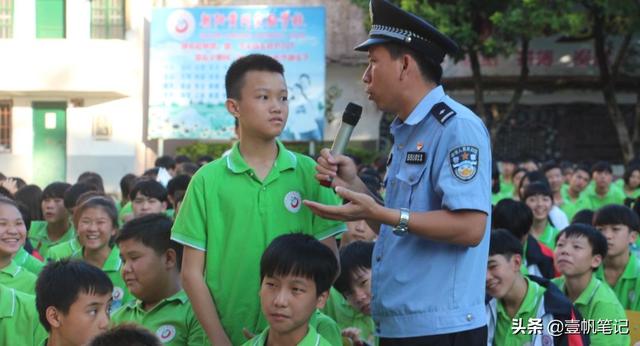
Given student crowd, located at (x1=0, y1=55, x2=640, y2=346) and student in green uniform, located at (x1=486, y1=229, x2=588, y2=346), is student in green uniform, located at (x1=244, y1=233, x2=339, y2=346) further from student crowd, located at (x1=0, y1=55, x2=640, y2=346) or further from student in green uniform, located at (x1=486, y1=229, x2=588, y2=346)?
student in green uniform, located at (x1=486, y1=229, x2=588, y2=346)

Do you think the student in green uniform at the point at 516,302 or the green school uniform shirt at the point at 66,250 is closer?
the student in green uniform at the point at 516,302

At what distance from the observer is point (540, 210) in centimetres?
669

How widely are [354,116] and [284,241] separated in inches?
18.3

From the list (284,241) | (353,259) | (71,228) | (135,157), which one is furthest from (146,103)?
(284,241)

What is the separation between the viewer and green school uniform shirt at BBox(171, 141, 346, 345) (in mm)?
2953

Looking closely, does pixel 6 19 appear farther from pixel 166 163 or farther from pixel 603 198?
pixel 603 198

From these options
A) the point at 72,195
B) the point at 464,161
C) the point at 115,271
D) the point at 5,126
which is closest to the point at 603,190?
the point at 72,195

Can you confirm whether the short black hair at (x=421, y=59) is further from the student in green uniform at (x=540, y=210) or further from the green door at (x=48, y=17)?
the green door at (x=48, y=17)

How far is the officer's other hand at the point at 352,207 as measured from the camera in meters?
2.55

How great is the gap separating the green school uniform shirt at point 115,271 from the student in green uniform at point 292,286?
1.60 meters

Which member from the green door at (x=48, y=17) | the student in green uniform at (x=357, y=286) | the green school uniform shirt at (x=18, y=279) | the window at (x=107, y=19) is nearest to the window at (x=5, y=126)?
the green door at (x=48, y=17)

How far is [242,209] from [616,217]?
10.3 ft

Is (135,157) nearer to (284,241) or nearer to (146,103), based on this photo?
(146,103)

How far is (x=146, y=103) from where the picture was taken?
17.5 metres
